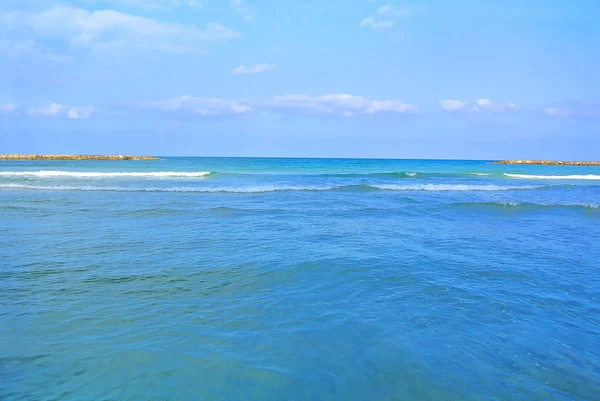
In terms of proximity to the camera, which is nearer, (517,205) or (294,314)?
(294,314)

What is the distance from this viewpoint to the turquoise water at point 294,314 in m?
3.48

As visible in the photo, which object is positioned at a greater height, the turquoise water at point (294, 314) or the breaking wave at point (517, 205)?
the breaking wave at point (517, 205)

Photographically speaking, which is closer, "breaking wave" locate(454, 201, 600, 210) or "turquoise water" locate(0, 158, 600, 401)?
"turquoise water" locate(0, 158, 600, 401)

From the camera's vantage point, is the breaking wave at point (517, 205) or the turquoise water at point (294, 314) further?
the breaking wave at point (517, 205)

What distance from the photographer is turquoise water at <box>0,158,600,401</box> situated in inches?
137

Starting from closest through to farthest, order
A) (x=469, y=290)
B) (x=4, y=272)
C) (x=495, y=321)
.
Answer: (x=495, y=321), (x=469, y=290), (x=4, y=272)

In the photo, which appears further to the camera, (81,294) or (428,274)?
(428,274)

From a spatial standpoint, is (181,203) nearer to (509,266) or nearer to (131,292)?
(131,292)

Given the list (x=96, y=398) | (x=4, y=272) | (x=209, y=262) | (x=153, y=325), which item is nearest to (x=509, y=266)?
(x=209, y=262)

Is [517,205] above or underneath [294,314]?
above

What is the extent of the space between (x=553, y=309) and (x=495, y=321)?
116cm

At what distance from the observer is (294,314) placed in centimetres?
492

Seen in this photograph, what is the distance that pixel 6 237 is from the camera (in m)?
9.33

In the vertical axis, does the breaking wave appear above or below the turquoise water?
above
